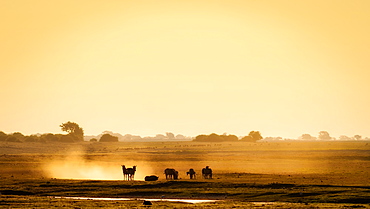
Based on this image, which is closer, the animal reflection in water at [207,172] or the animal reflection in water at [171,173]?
the animal reflection in water at [171,173]

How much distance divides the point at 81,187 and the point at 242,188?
15.3 metres

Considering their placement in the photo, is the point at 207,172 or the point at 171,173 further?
the point at 207,172

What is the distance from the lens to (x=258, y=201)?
5262cm

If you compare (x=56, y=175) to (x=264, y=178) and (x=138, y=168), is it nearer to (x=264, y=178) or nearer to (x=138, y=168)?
(x=138, y=168)

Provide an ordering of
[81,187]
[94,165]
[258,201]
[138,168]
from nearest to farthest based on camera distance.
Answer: [258,201]
[81,187]
[138,168]
[94,165]

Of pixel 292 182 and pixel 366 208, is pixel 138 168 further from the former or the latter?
pixel 366 208

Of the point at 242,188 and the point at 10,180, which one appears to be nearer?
the point at 242,188

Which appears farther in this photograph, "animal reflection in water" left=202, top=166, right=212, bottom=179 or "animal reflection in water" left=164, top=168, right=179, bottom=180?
"animal reflection in water" left=202, top=166, right=212, bottom=179

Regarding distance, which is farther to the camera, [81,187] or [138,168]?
[138,168]

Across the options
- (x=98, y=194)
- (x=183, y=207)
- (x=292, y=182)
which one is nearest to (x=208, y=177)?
(x=292, y=182)

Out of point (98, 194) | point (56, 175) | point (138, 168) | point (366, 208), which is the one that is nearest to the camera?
point (366, 208)

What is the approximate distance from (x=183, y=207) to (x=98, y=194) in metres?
13.9

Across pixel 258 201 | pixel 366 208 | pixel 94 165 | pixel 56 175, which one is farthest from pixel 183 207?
pixel 94 165

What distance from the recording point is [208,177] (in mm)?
73312
